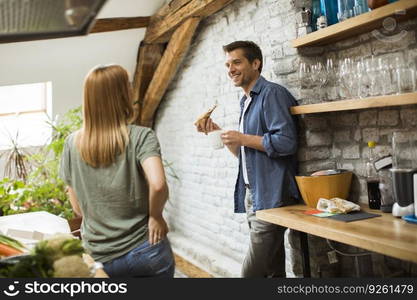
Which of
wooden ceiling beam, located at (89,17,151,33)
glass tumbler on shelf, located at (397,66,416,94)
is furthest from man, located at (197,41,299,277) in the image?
wooden ceiling beam, located at (89,17,151,33)

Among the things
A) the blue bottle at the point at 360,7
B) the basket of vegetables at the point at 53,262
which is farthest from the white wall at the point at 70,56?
the basket of vegetables at the point at 53,262

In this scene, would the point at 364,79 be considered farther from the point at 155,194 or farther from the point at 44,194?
the point at 44,194

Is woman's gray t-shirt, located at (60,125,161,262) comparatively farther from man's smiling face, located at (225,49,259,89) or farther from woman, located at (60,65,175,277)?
man's smiling face, located at (225,49,259,89)

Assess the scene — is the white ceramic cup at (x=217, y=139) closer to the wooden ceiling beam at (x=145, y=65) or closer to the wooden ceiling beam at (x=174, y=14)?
the wooden ceiling beam at (x=174, y=14)

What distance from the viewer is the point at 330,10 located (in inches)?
93.4

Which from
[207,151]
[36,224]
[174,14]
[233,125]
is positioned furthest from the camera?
[207,151]

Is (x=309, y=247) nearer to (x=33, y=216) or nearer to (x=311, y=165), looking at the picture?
(x=311, y=165)

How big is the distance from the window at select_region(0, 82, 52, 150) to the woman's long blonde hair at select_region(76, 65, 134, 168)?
3.64 metres

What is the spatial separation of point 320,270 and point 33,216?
1.57 meters

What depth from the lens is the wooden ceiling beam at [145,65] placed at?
4.94 metres

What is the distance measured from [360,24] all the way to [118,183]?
130 cm

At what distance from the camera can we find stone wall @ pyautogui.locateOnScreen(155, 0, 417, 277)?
2.39m

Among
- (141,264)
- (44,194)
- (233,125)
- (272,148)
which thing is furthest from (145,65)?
(141,264)

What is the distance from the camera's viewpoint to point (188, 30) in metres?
4.16
